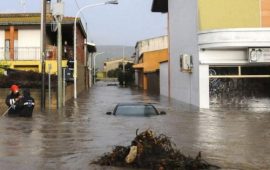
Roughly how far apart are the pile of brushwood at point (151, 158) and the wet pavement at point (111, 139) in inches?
19.2

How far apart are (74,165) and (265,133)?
26.5 ft

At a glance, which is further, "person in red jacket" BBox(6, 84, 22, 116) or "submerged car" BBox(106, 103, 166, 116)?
"person in red jacket" BBox(6, 84, 22, 116)

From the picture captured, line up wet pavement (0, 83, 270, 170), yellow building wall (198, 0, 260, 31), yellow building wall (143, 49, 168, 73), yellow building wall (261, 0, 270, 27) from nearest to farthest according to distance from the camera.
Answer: wet pavement (0, 83, 270, 170)
yellow building wall (261, 0, 270, 27)
yellow building wall (198, 0, 260, 31)
yellow building wall (143, 49, 168, 73)

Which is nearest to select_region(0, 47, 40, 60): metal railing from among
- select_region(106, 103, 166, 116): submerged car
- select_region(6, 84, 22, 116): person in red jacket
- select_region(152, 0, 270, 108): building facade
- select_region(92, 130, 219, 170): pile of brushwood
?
select_region(152, 0, 270, 108): building facade

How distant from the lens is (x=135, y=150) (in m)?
10.1

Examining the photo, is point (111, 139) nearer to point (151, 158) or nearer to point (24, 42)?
point (151, 158)

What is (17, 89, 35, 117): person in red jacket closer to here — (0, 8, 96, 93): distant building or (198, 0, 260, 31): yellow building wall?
(198, 0, 260, 31): yellow building wall

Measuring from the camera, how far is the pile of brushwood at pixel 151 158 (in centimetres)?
969

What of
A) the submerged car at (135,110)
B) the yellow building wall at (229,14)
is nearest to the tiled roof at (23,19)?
the yellow building wall at (229,14)

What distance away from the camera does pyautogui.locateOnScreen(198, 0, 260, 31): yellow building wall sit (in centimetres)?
2828

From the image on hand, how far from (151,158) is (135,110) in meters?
11.6

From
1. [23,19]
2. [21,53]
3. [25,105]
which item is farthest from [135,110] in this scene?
[23,19]

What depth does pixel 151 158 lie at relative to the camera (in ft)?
32.9

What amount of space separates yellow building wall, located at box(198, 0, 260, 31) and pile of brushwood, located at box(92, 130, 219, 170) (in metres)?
18.8
